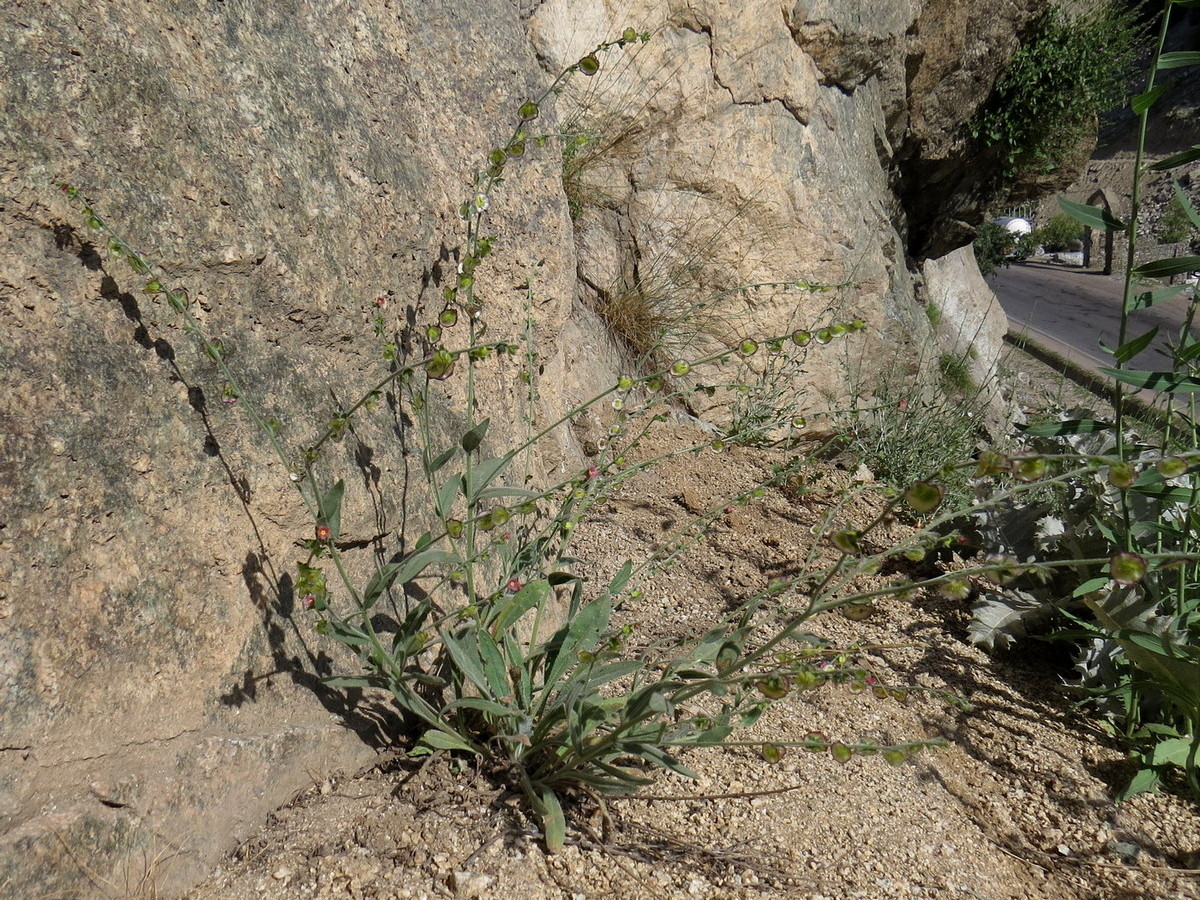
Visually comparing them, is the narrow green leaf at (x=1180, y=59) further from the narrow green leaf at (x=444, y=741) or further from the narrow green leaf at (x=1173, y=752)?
the narrow green leaf at (x=444, y=741)

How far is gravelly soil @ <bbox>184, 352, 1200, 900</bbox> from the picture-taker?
4.85 feet

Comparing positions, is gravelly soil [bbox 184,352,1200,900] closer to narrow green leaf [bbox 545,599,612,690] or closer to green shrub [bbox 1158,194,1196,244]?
narrow green leaf [bbox 545,599,612,690]

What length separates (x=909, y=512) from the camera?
12.3 feet

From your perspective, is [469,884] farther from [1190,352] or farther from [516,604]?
[1190,352]

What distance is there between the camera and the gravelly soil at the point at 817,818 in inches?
58.2

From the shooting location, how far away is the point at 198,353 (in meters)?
1.53

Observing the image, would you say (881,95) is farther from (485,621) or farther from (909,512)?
(485,621)

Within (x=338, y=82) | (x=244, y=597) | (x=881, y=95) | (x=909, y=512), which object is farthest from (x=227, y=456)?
(x=881, y=95)

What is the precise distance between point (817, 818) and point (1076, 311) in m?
20.3

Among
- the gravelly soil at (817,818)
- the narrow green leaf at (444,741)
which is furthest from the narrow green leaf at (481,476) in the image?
the gravelly soil at (817,818)

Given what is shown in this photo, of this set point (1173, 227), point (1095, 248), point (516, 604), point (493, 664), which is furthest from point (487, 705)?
point (1095, 248)

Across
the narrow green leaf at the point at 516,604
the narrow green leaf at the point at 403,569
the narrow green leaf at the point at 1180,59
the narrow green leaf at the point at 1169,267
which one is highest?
the narrow green leaf at the point at 1180,59

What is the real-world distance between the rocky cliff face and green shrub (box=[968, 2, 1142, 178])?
5345 mm

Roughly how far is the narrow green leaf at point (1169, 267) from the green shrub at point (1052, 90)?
17.2ft
